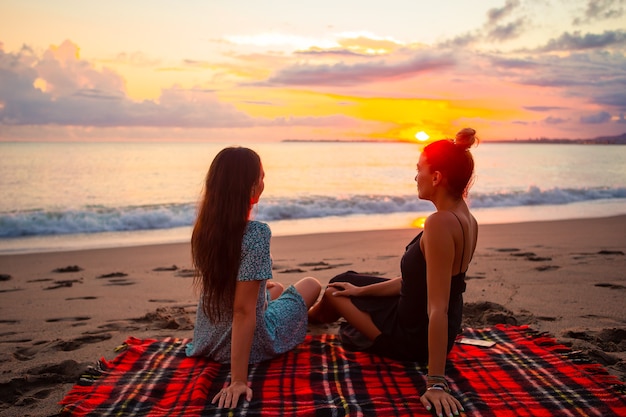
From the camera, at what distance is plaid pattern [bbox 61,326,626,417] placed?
326 cm

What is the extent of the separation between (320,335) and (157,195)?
16569 millimetres

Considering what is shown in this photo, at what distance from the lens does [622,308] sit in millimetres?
5492

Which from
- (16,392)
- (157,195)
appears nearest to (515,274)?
(16,392)

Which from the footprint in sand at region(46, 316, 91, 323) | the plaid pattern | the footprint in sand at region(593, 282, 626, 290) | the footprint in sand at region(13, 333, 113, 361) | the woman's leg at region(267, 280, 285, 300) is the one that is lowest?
the footprint in sand at region(46, 316, 91, 323)

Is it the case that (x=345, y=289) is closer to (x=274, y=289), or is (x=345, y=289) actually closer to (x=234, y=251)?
(x=274, y=289)

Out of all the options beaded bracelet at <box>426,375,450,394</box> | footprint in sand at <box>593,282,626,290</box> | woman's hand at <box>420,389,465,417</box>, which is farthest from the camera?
footprint in sand at <box>593,282,626,290</box>

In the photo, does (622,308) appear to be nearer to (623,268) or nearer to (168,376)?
(623,268)

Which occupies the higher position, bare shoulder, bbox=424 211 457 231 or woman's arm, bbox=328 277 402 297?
bare shoulder, bbox=424 211 457 231

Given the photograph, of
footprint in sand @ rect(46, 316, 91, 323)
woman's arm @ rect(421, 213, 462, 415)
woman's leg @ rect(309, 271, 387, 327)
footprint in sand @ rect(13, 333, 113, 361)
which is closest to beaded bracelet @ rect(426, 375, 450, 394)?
woman's arm @ rect(421, 213, 462, 415)

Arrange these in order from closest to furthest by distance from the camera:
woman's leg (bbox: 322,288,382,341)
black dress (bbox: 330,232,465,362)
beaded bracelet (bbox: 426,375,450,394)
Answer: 1. beaded bracelet (bbox: 426,375,450,394)
2. black dress (bbox: 330,232,465,362)
3. woman's leg (bbox: 322,288,382,341)

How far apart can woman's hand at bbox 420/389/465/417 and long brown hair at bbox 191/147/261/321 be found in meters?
1.28

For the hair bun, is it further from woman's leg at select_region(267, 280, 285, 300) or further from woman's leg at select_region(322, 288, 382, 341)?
woman's leg at select_region(267, 280, 285, 300)

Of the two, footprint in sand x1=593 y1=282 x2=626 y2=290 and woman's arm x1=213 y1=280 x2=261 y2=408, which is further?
footprint in sand x1=593 y1=282 x2=626 y2=290

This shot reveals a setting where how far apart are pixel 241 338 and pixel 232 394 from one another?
0.32 meters
